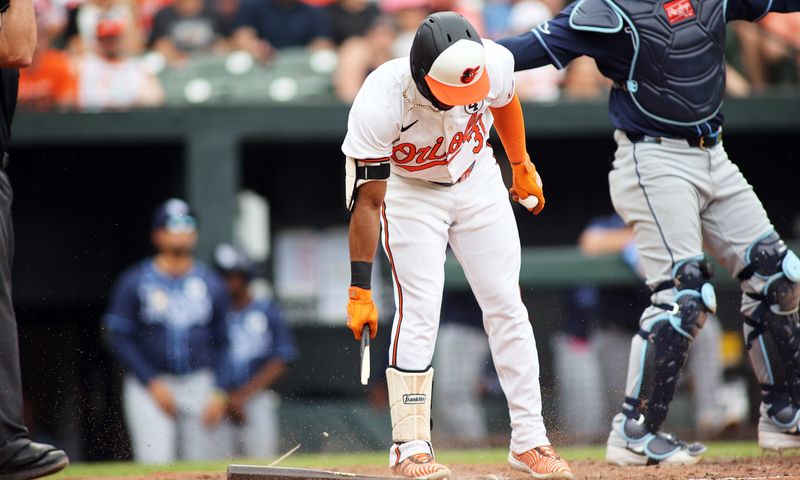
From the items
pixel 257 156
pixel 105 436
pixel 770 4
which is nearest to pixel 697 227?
pixel 770 4

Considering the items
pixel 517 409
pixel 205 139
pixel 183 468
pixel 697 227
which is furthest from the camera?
pixel 205 139

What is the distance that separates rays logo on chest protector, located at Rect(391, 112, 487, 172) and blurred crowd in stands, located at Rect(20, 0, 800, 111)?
223 inches

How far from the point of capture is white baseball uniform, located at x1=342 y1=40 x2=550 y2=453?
190 inches

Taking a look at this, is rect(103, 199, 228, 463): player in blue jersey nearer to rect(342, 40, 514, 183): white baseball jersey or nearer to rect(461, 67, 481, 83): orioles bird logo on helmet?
rect(342, 40, 514, 183): white baseball jersey

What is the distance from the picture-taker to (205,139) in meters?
10.4

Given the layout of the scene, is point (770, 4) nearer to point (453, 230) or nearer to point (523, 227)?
point (453, 230)

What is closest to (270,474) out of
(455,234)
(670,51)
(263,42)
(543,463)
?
(543,463)

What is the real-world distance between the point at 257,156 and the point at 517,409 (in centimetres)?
760

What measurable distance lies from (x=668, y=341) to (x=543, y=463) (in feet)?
3.12

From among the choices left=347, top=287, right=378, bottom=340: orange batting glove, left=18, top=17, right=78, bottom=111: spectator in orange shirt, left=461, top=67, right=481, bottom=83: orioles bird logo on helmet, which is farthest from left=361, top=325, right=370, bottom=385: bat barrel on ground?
left=18, top=17, right=78, bottom=111: spectator in orange shirt

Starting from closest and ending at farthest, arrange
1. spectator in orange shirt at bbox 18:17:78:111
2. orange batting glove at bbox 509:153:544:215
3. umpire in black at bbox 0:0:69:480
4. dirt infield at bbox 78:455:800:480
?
umpire in black at bbox 0:0:69:480 < dirt infield at bbox 78:455:800:480 < orange batting glove at bbox 509:153:544:215 < spectator in orange shirt at bbox 18:17:78:111

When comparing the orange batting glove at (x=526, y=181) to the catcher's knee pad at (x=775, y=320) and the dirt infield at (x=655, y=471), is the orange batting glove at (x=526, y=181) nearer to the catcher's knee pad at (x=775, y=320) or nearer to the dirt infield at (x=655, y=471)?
the catcher's knee pad at (x=775, y=320)

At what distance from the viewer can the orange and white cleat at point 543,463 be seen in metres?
4.80

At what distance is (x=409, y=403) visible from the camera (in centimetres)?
486
